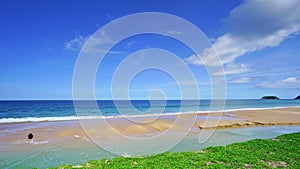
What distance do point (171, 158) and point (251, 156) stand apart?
2.81 meters

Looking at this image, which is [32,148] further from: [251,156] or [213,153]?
[251,156]

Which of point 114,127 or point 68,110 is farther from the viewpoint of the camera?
point 68,110

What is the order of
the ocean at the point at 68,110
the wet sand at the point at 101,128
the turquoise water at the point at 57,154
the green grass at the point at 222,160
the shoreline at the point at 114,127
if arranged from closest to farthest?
the green grass at the point at 222,160, the turquoise water at the point at 57,154, the wet sand at the point at 101,128, the shoreline at the point at 114,127, the ocean at the point at 68,110

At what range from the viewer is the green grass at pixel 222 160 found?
20.3 feet

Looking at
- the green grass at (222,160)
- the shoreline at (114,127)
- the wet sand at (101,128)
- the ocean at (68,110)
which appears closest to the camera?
the green grass at (222,160)

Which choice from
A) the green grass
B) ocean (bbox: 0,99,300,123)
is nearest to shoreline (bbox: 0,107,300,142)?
the green grass

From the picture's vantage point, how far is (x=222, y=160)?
6.73 metres

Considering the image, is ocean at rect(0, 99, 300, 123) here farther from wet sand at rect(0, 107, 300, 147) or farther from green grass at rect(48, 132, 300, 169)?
green grass at rect(48, 132, 300, 169)

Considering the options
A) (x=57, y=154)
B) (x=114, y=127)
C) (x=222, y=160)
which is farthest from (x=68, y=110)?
(x=222, y=160)

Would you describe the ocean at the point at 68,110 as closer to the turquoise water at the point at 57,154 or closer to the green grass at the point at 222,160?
the turquoise water at the point at 57,154

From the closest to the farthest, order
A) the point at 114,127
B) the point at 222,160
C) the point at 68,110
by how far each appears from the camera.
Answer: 1. the point at 222,160
2. the point at 114,127
3. the point at 68,110

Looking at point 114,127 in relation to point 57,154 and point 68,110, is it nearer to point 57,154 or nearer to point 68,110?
point 57,154

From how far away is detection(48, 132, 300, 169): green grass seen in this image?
6.18m

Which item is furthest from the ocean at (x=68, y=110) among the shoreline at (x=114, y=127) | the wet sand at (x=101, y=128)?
the wet sand at (x=101, y=128)
